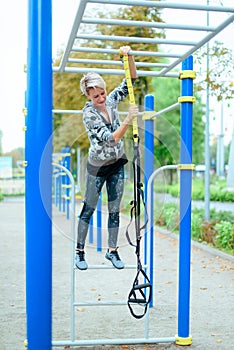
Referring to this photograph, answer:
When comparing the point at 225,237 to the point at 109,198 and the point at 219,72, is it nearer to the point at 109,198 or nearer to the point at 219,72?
the point at 219,72

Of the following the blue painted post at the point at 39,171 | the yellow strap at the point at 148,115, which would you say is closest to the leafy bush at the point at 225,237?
the yellow strap at the point at 148,115

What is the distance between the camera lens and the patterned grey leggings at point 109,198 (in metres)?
3.59

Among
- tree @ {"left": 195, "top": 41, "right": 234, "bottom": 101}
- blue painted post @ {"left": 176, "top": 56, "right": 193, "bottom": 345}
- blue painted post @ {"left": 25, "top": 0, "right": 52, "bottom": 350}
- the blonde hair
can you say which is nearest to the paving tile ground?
blue painted post @ {"left": 176, "top": 56, "right": 193, "bottom": 345}

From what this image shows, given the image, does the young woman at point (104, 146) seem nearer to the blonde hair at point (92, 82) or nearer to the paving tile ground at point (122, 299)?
the blonde hair at point (92, 82)

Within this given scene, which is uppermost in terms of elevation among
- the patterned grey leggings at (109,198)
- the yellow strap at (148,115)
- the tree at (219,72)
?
the tree at (219,72)

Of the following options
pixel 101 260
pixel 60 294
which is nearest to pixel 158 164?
pixel 60 294

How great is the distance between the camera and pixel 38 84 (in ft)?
8.02

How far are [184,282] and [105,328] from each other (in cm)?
99

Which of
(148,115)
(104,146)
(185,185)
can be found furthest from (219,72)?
(104,146)

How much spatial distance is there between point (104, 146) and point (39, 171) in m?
0.90

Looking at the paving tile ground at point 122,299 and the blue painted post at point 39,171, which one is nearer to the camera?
the blue painted post at point 39,171

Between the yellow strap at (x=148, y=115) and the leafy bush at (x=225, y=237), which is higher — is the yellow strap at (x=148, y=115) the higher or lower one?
the higher one

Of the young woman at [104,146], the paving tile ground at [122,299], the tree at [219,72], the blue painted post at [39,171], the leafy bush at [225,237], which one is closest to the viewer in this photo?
the blue painted post at [39,171]

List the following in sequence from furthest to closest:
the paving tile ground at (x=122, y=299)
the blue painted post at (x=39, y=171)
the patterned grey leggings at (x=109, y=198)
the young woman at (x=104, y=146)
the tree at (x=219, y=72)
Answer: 1. the tree at (x=219, y=72)
2. the paving tile ground at (x=122, y=299)
3. the patterned grey leggings at (x=109, y=198)
4. the young woman at (x=104, y=146)
5. the blue painted post at (x=39, y=171)
